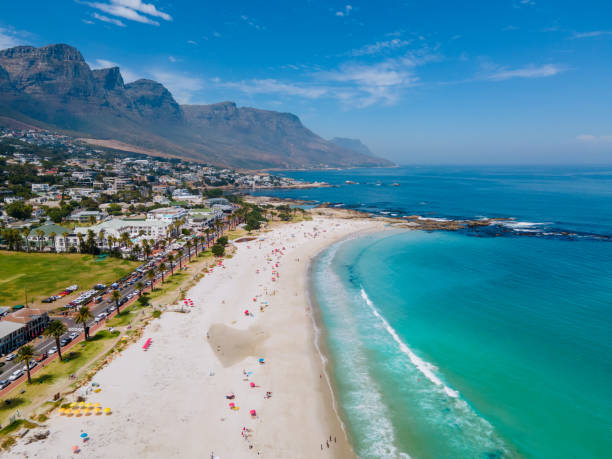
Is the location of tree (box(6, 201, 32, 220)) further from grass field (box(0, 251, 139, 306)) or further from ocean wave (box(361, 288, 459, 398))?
ocean wave (box(361, 288, 459, 398))

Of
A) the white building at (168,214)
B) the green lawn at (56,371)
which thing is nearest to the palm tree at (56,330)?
the green lawn at (56,371)

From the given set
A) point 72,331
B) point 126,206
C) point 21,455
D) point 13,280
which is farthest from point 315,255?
point 126,206

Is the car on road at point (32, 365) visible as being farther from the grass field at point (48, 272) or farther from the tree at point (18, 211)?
the tree at point (18, 211)

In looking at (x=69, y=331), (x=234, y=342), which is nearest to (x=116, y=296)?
(x=69, y=331)

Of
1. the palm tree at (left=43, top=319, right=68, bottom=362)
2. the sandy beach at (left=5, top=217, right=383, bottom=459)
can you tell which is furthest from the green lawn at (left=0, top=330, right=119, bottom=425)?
the sandy beach at (left=5, top=217, right=383, bottom=459)

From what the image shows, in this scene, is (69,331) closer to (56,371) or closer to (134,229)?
(56,371)

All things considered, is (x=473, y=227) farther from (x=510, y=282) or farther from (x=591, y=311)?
(x=591, y=311)
